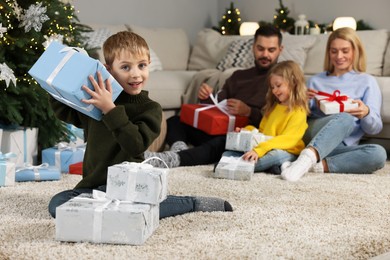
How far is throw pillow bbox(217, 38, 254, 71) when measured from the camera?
5.30 m

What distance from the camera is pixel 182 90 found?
495cm

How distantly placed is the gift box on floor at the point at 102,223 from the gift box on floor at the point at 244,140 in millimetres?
1510

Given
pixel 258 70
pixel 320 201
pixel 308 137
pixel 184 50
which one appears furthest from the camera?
pixel 184 50

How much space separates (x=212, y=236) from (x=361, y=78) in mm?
1917

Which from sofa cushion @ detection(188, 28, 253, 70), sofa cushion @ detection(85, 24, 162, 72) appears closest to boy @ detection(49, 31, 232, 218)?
sofa cushion @ detection(85, 24, 162, 72)

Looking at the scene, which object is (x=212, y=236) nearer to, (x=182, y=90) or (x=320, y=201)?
(x=320, y=201)

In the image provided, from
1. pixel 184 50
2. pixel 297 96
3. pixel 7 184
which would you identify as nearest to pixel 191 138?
pixel 297 96

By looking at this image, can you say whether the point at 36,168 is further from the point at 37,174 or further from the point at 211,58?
the point at 211,58

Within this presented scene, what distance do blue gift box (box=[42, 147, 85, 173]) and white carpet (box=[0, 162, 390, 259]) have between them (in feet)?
0.95

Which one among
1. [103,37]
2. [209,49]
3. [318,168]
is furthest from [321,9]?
[318,168]

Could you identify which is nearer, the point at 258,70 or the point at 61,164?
the point at 61,164

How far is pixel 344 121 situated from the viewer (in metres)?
3.56

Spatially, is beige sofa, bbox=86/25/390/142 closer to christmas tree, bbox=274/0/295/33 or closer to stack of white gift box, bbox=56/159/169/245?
christmas tree, bbox=274/0/295/33

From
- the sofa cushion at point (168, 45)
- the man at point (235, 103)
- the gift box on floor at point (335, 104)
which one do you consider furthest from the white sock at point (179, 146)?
the sofa cushion at point (168, 45)
